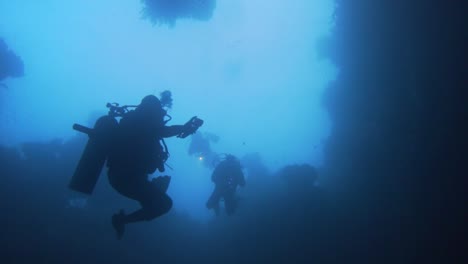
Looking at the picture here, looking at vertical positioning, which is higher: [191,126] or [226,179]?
[226,179]

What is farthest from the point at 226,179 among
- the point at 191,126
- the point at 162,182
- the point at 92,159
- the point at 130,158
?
the point at 92,159

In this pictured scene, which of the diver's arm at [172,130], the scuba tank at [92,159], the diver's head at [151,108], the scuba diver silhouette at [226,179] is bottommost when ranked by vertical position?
the scuba tank at [92,159]

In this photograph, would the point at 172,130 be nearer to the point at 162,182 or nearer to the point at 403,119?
the point at 162,182

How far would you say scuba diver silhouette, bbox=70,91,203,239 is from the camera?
6047mm

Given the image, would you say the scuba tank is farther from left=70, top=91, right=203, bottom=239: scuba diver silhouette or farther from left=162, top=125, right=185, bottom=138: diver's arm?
left=162, top=125, right=185, bottom=138: diver's arm

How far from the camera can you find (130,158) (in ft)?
20.0

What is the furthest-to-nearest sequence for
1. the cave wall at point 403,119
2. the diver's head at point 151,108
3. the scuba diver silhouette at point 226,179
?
the scuba diver silhouette at point 226,179, the cave wall at point 403,119, the diver's head at point 151,108

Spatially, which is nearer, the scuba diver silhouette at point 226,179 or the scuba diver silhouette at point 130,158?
the scuba diver silhouette at point 130,158

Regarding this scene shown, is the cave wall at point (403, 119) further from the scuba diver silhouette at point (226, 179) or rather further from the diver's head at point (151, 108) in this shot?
the diver's head at point (151, 108)

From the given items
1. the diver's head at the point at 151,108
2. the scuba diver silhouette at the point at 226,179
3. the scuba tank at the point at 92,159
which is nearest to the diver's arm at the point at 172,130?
the diver's head at the point at 151,108

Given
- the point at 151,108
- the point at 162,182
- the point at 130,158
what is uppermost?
the point at 151,108

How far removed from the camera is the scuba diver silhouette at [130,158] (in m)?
6.05

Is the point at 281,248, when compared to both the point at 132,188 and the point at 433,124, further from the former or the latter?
the point at 132,188

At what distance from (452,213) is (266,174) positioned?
73.0ft
